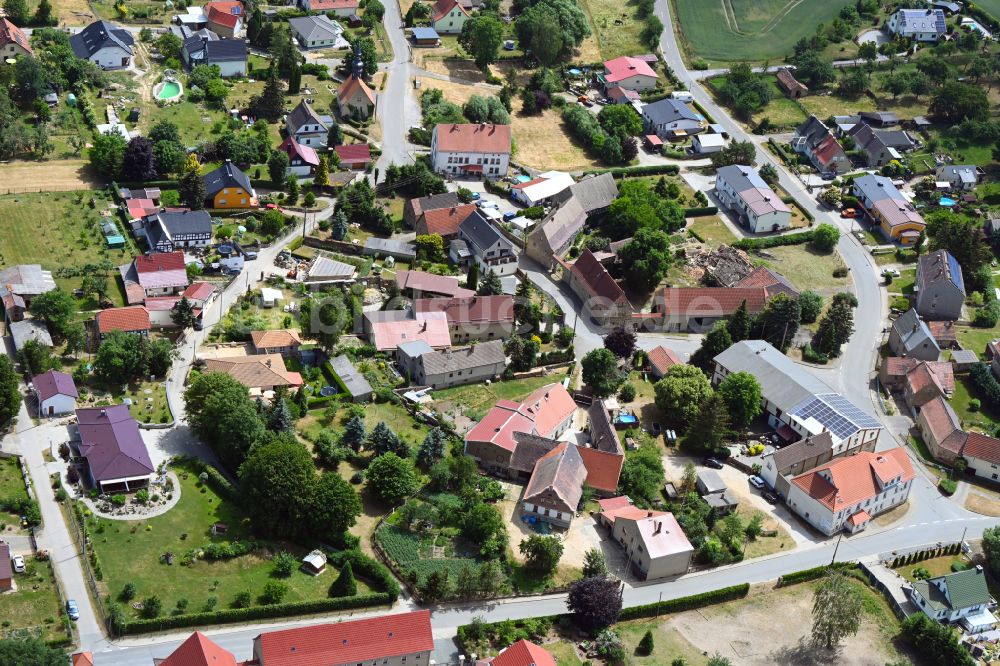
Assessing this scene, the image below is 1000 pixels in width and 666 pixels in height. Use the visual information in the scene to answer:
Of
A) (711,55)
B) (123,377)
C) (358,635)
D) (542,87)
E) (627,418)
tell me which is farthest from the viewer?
(711,55)

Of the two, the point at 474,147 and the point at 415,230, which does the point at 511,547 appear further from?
the point at 474,147

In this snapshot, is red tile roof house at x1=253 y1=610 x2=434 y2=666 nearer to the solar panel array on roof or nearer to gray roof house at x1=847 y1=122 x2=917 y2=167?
the solar panel array on roof

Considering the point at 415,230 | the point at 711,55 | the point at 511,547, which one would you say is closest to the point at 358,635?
the point at 511,547

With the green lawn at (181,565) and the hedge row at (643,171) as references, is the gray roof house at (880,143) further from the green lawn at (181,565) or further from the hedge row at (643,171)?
the green lawn at (181,565)

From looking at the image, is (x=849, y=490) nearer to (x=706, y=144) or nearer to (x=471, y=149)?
(x=471, y=149)

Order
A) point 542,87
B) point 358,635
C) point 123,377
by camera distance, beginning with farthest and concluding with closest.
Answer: point 542,87
point 123,377
point 358,635

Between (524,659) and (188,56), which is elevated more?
(188,56)
